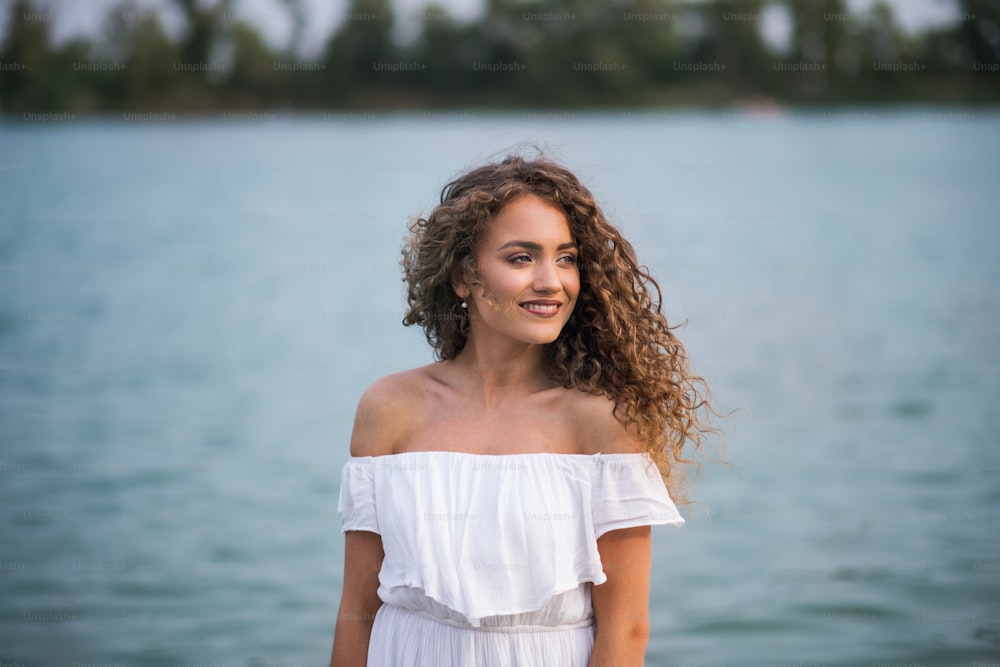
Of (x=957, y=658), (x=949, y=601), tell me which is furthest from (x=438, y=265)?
(x=949, y=601)

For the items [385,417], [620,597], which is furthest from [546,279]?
[620,597]

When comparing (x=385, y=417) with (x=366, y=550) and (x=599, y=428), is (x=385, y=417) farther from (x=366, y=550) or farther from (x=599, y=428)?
(x=599, y=428)

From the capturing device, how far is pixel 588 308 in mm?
2404

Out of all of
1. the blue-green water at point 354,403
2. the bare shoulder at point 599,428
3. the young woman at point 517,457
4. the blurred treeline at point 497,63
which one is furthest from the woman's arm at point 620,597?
the blurred treeline at point 497,63

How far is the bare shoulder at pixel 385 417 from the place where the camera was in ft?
7.59

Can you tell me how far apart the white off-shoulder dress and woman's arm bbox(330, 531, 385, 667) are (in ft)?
0.23

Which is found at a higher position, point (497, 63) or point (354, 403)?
point (497, 63)

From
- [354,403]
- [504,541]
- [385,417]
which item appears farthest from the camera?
[354,403]

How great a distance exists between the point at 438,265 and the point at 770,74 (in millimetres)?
64514

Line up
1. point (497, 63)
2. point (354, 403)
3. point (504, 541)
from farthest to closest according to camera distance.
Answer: point (497, 63) < point (354, 403) < point (504, 541)

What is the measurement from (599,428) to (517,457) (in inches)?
6.6

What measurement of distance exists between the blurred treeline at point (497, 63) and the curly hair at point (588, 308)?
57211 millimetres

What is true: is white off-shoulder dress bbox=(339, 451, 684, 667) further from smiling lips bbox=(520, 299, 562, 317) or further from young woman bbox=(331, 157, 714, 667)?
smiling lips bbox=(520, 299, 562, 317)

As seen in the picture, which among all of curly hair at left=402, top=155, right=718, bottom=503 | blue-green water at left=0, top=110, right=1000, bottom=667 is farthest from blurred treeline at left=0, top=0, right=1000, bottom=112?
curly hair at left=402, top=155, right=718, bottom=503
